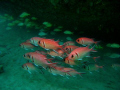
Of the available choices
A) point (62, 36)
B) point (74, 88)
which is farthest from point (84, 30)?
point (74, 88)

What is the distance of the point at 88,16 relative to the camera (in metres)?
8.16

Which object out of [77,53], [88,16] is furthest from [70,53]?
[88,16]

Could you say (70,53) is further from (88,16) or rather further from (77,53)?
(88,16)

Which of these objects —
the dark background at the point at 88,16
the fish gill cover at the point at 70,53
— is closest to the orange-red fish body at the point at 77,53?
the fish gill cover at the point at 70,53

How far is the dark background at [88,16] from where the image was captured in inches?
278

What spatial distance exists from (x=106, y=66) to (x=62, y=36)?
619cm

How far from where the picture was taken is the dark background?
7.07m

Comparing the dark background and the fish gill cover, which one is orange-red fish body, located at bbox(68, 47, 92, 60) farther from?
the dark background

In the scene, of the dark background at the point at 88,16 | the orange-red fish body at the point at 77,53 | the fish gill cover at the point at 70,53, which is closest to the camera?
the orange-red fish body at the point at 77,53

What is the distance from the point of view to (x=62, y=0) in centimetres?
769

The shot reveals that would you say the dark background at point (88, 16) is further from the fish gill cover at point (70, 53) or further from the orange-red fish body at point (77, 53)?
the orange-red fish body at point (77, 53)

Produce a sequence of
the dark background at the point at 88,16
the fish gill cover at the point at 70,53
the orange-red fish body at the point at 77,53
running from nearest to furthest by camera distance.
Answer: the orange-red fish body at the point at 77,53 < the fish gill cover at the point at 70,53 < the dark background at the point at 88,16

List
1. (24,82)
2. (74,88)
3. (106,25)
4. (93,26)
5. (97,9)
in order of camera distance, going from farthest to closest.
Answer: (93,26)
(106,25)
(97,9)
(24,82)
(74,88)

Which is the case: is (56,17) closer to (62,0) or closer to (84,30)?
(62,0)
